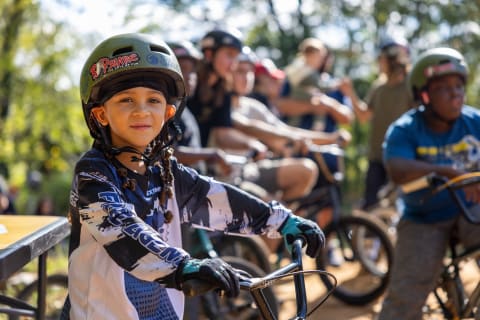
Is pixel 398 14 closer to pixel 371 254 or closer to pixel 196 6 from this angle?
pixel 196 6

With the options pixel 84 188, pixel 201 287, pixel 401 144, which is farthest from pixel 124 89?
pixel 401 144

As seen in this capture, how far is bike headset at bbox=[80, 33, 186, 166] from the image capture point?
303 centimetres

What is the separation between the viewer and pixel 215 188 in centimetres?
333

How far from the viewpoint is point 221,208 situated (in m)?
3.33

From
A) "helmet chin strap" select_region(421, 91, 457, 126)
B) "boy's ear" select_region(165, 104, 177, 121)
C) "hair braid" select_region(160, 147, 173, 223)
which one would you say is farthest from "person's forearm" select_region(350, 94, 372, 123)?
"hair braid" select_region(160, 147, 173, 223)

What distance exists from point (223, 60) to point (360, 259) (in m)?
2.42

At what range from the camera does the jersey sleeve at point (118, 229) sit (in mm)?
2516

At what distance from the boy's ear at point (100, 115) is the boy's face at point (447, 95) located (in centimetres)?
242

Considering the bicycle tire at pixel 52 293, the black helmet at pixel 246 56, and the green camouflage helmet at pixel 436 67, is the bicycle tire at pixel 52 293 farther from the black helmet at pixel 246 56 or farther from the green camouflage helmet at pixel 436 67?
the green camouflage helmet at pixel 436 67

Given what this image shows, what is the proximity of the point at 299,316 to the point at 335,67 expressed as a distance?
25089 mm

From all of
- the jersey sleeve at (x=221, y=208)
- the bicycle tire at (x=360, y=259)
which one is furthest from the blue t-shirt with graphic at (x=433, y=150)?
the bicycle tire at (x=360, y=259)

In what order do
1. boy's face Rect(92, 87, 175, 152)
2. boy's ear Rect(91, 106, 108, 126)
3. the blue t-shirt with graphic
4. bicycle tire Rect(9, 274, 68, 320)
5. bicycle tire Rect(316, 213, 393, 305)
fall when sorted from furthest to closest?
bicycle tire Rect(316, 213, 393, 305) → bicycle tire Rect(9, 274, 68, 320) → the blue t-shirt with graphic → boy's ear Rect(91, 106, 108, 126) → boy's face Rect(92, 87, 175, 152)

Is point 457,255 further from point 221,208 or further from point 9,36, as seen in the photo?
point 9,36

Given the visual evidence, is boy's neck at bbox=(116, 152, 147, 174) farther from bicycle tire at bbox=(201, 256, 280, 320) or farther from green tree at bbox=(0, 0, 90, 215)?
green tree at bbox=(0, 0, 90, 215)
